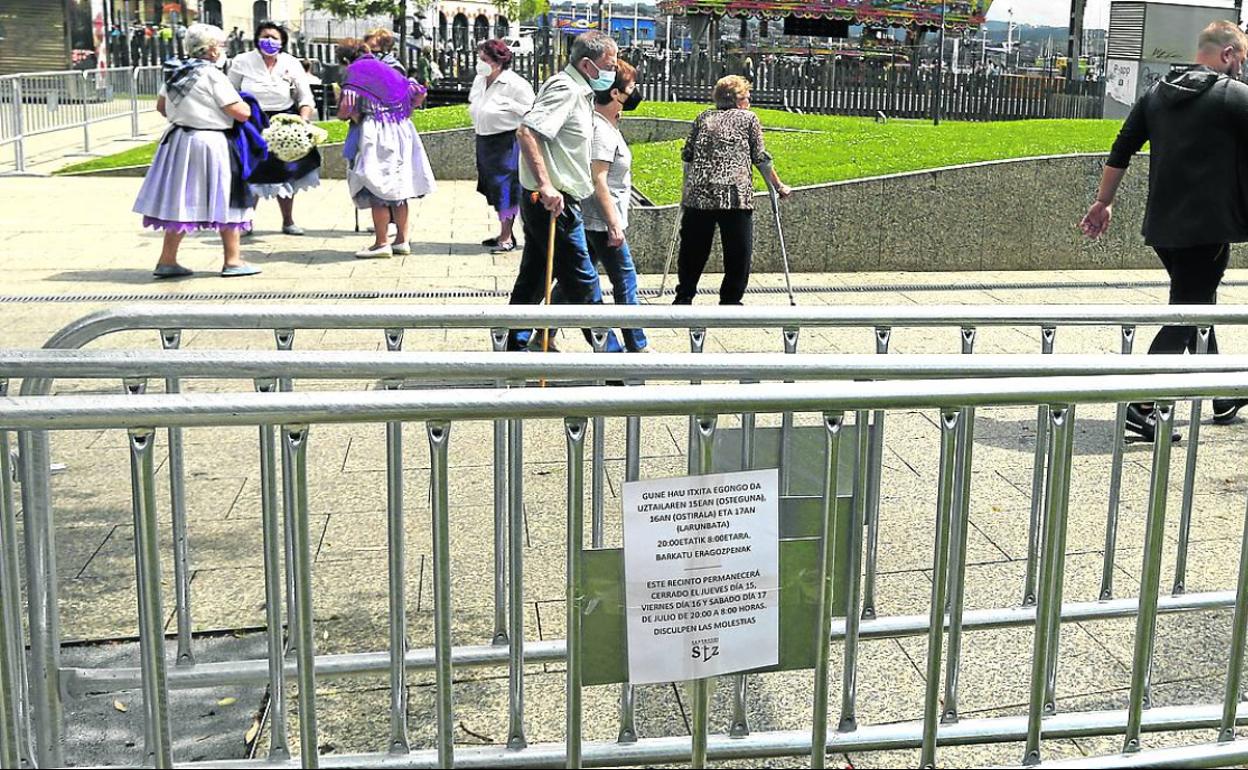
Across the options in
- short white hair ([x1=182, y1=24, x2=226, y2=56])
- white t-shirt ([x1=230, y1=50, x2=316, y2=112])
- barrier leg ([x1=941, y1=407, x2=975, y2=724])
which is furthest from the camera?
white t-shirt ([x1=230, y1=50, x2=316, y2=112])

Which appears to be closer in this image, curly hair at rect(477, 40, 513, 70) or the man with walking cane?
the man with walking cane

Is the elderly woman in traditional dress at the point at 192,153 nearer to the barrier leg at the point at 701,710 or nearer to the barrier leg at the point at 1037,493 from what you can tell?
the barrier leg at the point at 1037,493

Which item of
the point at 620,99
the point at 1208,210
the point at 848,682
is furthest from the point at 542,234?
the point at 848,682

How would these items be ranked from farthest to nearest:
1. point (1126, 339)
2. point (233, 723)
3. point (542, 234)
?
point (542, 234) → point (1126, 339) → point (233, 723)

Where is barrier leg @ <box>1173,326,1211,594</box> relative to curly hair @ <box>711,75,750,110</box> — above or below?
below

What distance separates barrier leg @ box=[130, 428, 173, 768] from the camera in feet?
8.64

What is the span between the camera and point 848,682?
3133 mm

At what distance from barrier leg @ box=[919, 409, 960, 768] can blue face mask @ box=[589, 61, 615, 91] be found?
4719 mm

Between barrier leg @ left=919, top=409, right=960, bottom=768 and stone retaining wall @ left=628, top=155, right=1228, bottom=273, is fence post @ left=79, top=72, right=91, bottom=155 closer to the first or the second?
stone retaining wall @ left=628, top=155, right=1228, bottom=273

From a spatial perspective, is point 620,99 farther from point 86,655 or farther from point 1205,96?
point 86,655

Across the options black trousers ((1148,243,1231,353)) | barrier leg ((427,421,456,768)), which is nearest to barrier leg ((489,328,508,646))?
barrier leg ((427,421,456,768))

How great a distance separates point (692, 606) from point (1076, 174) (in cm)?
1037

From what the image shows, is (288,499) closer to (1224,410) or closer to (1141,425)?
(1141,425)

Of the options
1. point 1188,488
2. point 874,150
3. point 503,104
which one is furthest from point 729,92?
point 1188,488
